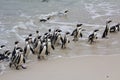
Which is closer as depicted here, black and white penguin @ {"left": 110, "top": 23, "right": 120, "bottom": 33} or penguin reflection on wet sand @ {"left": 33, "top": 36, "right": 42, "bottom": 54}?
penguin reflection on wet sand @ {"left": 33, "top": 36, "right": 42, "bottom": 54}

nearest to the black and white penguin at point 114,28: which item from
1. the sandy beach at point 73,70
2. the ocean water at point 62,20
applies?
the ocean water at point 62,20

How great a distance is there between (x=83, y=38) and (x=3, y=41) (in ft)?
9.28

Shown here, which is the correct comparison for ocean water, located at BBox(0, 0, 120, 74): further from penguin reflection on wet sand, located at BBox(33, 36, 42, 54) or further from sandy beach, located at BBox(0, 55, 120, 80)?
sandy beach, located at BBox(0, 55, 120, 80)

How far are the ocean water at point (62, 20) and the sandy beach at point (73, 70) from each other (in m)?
0.58

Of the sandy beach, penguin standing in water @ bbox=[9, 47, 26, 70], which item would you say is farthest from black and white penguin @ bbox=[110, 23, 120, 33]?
penguin standing in water @ bbox=[9, 47, 26, 70]

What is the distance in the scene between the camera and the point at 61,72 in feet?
33.7

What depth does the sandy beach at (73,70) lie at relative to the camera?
9.91 m

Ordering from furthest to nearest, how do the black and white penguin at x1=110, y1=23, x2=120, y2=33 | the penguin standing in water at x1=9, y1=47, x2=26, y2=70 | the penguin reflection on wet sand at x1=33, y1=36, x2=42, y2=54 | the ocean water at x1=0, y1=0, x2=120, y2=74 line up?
the black and white penguin at x1=110, y1=23, x2=120, y2=33, the ocean water at x1=0, y1=0, x2=120, y2=74, the penguin reflection on wet sand at x1=33, y1=36, x2=42, y2=54, the penguin standing in water at x1=9, y1=47, x2=26, y2=70

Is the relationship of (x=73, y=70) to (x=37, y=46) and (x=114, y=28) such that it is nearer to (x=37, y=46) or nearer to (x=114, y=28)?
(x=37, y=46)

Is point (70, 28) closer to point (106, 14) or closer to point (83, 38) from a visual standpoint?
point (83, 38)

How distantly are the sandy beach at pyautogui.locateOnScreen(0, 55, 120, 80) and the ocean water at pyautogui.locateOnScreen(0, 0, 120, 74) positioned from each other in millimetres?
579

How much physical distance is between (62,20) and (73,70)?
6373 mm

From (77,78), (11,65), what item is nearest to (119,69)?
(77,78)

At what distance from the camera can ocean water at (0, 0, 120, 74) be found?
489 inches
